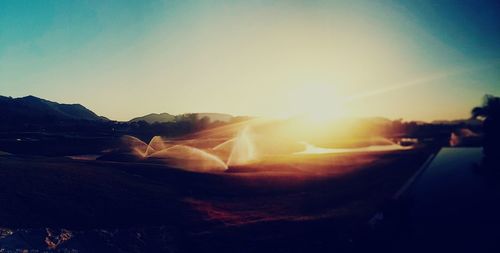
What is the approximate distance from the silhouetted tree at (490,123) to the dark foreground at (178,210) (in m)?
9.08

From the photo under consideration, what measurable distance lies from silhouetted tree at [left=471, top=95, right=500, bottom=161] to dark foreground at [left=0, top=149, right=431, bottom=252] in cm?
908

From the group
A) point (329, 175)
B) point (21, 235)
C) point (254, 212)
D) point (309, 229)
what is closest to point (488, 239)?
point (309, 229)

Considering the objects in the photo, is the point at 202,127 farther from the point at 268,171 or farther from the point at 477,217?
the point at 477,217

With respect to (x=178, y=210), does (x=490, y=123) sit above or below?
above

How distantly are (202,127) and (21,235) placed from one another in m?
121

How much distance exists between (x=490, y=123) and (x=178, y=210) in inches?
1151

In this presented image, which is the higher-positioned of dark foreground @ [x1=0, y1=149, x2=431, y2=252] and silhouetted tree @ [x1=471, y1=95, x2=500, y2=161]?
silhouetted tree @ [x1=471, y1=95, x2=500, y2=161]

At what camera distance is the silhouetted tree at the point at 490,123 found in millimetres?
31422

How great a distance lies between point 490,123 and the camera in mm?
33031

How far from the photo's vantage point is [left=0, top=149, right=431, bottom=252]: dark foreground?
19797 millimetres

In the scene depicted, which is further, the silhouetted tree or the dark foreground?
the silhouetted tree

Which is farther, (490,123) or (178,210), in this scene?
(490,123)

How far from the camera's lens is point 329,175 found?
1756 inches

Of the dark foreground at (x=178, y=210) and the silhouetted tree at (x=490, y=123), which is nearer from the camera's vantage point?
the dark foreground at (x=178, y=210)
